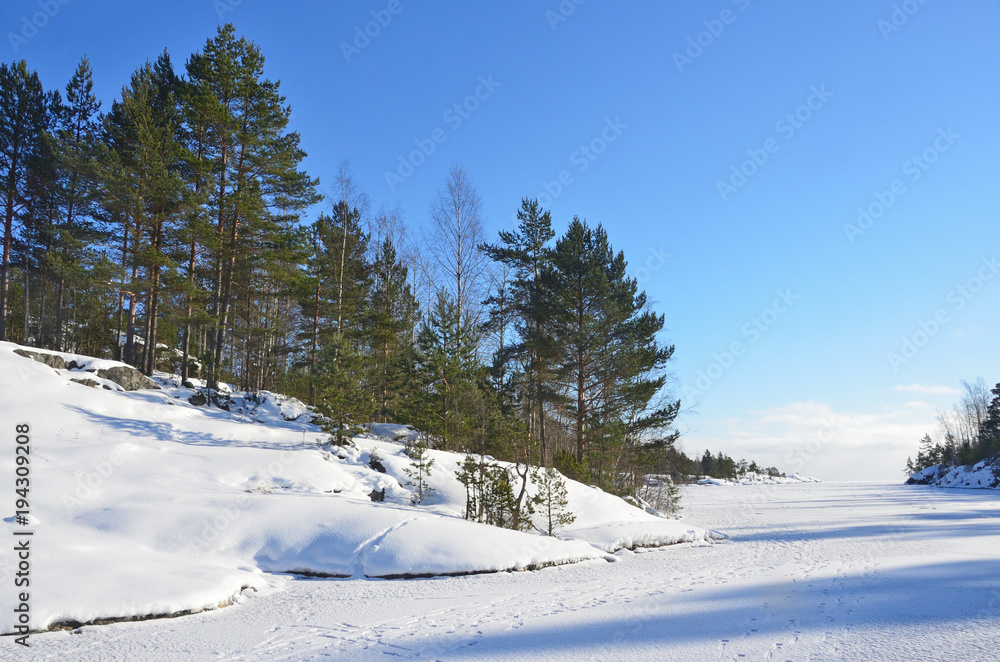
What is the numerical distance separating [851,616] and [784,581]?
2.30m

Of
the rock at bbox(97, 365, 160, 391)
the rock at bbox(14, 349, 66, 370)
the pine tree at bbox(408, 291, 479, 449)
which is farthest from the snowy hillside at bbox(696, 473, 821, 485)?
the rock at bbox(14, 349, 66, 370)

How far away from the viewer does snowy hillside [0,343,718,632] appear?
5.98 metres

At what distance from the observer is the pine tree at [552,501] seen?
38.4 ft

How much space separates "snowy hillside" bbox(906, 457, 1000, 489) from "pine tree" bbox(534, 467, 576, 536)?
144 feet

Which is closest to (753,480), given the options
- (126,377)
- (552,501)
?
(552,501)

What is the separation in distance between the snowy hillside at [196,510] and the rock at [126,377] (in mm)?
39

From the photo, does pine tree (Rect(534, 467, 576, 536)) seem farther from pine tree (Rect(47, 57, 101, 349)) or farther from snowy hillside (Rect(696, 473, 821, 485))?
snowy hillside (Rect(696, 473, 821, 485))

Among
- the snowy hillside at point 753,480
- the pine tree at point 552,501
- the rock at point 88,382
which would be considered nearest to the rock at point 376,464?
the pine tree at point 552,501

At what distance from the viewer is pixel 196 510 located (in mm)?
8477

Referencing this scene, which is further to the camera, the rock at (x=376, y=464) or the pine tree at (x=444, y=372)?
the pine tree at (x=444, y=372)

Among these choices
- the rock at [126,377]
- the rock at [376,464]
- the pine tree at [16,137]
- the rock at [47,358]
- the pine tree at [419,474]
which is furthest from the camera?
the pine tree at [16,137]

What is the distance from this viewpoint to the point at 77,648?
457 cm

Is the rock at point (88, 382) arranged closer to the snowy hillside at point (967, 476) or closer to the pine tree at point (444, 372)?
the pine tree at point (444, 372)

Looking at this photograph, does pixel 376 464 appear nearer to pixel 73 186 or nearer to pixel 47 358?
pixel 47 358
